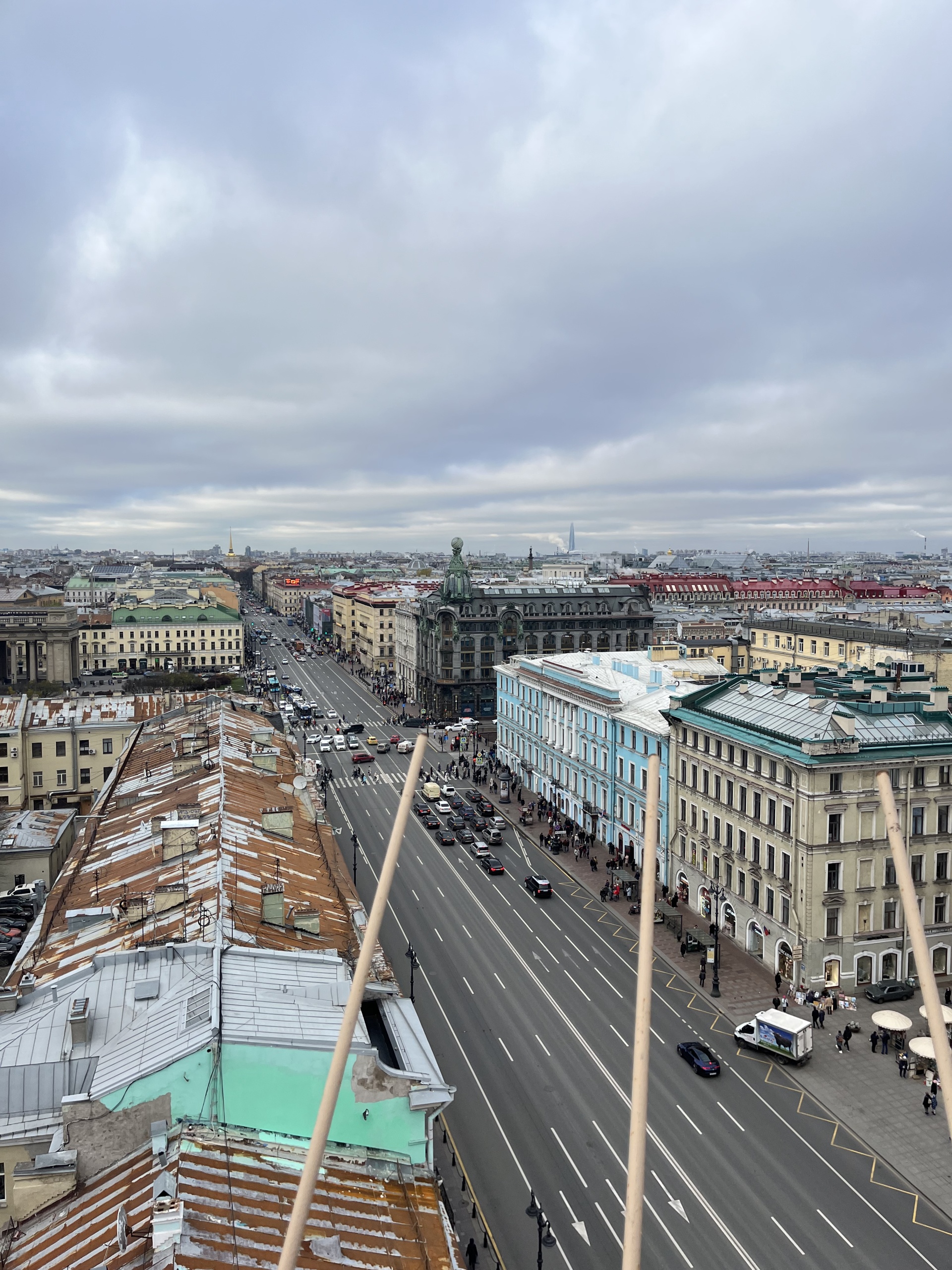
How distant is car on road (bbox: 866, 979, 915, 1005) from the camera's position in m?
44.9

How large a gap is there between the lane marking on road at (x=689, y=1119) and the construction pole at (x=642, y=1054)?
27485mm

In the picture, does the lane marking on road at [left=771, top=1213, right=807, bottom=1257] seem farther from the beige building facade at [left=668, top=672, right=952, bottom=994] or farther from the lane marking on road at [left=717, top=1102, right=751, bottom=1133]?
the beige building facade at [left=668, top=672, right=952, bottom=994]

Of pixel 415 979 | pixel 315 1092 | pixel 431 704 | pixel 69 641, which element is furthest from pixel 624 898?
pixel 69 641

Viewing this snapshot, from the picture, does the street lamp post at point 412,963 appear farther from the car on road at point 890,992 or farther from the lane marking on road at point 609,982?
the car on road at point 890,992

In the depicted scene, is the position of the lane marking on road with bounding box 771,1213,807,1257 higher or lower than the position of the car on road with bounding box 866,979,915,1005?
lower

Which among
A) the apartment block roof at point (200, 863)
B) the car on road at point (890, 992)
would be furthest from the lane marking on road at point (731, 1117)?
the apartment block roof at point (200, 863)

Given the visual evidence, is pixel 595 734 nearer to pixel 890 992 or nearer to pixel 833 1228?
pixel 890 992

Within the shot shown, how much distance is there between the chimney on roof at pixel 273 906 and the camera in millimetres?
32156

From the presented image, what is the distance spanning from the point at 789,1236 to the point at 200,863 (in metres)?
24.8

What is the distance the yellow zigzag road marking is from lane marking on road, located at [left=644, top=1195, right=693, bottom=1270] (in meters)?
7.91

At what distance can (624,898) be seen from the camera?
5894cm

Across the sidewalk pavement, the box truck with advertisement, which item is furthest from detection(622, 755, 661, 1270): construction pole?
the box truck with advertisement

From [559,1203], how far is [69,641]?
138070 mm

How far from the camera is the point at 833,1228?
96.2 feet
